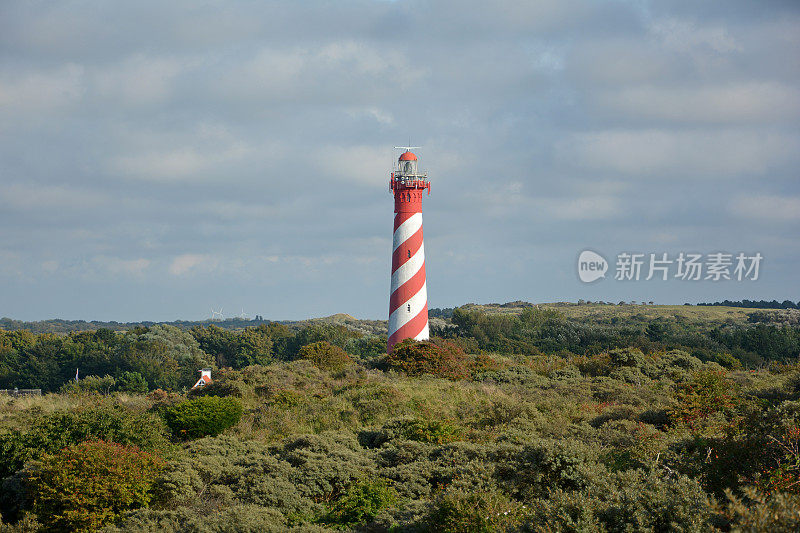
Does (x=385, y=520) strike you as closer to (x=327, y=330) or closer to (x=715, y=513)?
(x=715, y=513)

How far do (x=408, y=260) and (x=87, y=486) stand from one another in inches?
900

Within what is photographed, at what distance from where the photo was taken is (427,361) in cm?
3291

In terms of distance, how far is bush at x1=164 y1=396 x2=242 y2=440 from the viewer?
22.5 meters

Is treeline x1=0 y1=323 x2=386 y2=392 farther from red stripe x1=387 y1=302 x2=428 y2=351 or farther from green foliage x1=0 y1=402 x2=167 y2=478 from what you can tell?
green foliage x1=0 y1=402 x2=167 y2=478

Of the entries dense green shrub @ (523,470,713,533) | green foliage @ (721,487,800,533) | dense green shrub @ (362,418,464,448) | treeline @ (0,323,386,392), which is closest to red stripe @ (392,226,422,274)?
dense green shrub @ (362,418,464,448)

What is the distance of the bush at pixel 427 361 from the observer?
3247 centimetres

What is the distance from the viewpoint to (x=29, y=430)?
20.4 m

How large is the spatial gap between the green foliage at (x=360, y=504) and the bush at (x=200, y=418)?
7.67 metres

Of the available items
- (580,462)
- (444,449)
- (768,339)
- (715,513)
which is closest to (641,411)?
(444,449)

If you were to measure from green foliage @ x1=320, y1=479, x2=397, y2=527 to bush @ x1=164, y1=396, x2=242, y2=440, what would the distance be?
7.67m

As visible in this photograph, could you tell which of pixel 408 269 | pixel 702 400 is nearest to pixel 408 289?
pixel 408 269

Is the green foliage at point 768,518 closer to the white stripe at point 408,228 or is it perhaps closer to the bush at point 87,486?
the bush at point 87,486

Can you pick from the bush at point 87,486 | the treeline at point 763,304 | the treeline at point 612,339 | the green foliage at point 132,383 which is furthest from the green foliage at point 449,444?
the treeline at point 763,304

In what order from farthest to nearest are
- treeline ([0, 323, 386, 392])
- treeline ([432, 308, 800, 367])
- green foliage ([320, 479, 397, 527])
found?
treeline ([0, 323, 386, 392]) < treeline ([432, 308, 800, 367]) < green foliage ([320, 479, 397, 527])
